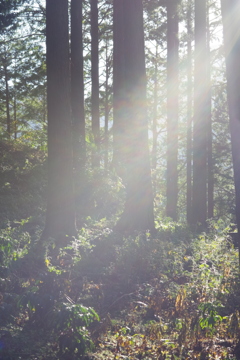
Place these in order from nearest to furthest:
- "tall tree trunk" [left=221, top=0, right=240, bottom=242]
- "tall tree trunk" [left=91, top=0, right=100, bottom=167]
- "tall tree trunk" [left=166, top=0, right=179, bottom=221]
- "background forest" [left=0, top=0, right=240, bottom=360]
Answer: "background forest" [left=0, top=0, right=240, bottom=360]
"tall tree trunk" [left=221, top=0, right=240, bottom=242]
"tall tree trunk" [left=91, top=0, right=100, bottom=167]
"tall tree trunk" [left=166, top=0, right=179, bottom=221]

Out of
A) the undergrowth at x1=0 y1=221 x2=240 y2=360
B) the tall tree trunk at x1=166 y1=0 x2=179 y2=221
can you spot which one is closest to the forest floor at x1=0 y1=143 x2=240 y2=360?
the undergrowth at x1=0 y1=221 x2=240 y2=360

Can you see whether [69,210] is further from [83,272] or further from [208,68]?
[208,68]

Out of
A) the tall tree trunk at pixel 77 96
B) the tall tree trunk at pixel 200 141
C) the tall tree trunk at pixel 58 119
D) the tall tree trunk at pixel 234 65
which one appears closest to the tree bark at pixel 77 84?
the tall tree trunk at pixel 77 96

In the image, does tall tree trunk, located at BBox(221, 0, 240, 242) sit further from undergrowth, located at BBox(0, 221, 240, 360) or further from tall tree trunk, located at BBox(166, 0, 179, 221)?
tall tree trunk, located at BBox(166, 0, 179, 221)

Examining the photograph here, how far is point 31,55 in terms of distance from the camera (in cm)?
2358

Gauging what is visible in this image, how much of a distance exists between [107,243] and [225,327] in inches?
158

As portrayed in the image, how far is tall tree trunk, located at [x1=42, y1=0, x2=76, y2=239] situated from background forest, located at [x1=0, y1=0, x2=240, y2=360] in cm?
2

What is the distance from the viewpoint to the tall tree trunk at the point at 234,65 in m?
6.89

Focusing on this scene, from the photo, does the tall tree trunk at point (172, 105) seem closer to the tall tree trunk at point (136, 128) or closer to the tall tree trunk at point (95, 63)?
the tall tree trunk at point (95, 63)

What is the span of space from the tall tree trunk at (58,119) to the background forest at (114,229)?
2 cm

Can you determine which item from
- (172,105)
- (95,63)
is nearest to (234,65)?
(172,105)

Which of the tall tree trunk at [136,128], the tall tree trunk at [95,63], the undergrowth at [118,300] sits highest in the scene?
the tall tree trunk at [95,63]

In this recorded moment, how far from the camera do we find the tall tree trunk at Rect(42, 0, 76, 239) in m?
9.61

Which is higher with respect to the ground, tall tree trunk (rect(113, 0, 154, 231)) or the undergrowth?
tall tree trunk (rect(113, 0, 154, 231))
